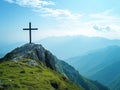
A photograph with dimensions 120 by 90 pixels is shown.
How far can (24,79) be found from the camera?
157 feet

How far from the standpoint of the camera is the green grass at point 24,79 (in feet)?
142

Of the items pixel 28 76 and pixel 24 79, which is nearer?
pixel 24 79

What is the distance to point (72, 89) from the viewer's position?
57531 mm

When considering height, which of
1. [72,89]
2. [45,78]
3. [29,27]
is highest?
[29,27]

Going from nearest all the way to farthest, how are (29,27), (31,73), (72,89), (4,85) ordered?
(4,85)
(31,73)
(72,89)
(29,27)

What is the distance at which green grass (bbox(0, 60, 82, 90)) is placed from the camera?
4325 centimetres

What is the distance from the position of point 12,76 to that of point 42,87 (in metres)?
7.20

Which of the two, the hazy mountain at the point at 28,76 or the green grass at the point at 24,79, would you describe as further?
the hazy mountain at the point at 28,76

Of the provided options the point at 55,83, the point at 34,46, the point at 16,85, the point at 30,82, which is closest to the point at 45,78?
the point at 55,83

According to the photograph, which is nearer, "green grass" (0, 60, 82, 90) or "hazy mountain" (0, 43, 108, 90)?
"green grass" (0, 60, 82, 90)

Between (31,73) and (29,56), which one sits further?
(29,56)

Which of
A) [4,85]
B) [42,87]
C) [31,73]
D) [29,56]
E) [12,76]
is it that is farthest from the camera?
[29,56]

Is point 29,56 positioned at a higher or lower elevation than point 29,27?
lower

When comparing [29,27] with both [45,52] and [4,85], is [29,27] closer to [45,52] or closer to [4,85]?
[45,52]
